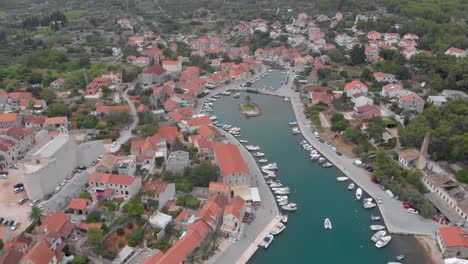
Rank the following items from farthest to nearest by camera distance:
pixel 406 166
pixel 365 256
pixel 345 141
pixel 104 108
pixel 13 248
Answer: pixel 104 108
pixel 345 141
pixel 406 166
pixel 365 256
pixel 13 248

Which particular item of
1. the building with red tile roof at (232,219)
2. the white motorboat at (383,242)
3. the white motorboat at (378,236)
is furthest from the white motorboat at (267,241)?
the white motorboat at (383,242)

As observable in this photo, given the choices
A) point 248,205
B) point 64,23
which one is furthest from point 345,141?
point 64,23

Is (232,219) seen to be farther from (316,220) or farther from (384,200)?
(384,200)

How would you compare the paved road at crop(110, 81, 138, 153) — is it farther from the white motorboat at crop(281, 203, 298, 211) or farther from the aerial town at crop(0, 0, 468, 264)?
the white motorboat at crop(281, 203, 298, 211)

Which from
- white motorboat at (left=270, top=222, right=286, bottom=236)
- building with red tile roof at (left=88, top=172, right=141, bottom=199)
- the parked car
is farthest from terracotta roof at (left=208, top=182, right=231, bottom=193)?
the parked car

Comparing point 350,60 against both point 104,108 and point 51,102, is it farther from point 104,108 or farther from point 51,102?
point 51,102

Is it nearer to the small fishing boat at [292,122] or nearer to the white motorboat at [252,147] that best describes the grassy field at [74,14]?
the small fishing boat at [292,122]
